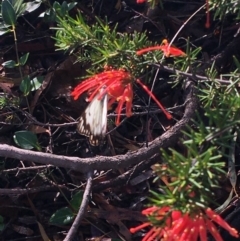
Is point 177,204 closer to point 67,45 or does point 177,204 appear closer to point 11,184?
point 67,45

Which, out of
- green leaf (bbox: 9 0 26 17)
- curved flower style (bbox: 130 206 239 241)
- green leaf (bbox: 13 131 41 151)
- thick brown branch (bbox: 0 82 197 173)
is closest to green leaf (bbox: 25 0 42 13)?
green leaf (bbox: 9 0 26 17)

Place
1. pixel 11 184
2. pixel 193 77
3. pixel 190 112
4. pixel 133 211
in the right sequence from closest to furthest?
pixel 193 77, pixel 190 112, pixel 133 211, pixel 11 184

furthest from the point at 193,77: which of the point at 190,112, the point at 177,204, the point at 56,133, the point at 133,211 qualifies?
the point at 56,133

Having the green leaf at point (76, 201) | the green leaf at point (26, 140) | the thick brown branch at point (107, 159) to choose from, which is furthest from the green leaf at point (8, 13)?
the green leaf at point (76, 201)

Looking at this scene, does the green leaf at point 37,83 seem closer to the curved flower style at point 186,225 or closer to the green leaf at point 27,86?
the green leaf at point 27,86

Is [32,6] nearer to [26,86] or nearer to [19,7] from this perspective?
[19,7]

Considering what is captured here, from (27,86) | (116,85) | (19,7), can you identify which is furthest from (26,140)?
(116,85)

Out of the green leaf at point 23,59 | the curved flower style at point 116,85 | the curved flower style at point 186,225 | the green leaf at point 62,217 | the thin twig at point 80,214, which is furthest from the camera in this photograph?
the green leaf at point 23,59
